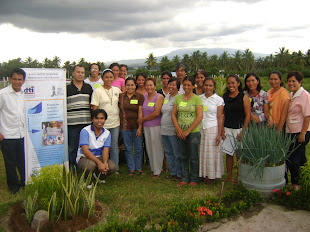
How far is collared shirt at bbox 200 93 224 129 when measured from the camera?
4672mm

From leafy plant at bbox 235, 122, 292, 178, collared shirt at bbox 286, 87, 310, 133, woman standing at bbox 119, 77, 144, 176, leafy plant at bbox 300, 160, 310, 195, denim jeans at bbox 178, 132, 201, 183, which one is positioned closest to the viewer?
leafy plant at bbox 300, 160, 310, 195

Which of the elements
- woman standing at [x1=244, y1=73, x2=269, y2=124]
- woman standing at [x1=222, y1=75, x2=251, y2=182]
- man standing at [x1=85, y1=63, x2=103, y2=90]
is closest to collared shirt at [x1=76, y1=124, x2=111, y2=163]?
man standing at [x1=85, y1=63, x2=103, y2=90]

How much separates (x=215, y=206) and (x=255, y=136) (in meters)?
1.21

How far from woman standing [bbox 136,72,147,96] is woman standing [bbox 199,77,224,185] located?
4.24 ft

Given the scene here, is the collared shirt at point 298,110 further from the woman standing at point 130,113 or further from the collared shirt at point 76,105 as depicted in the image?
the collared shirt at point 76,105

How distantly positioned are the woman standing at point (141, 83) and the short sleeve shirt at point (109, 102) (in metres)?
0.50

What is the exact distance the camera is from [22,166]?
15.6ft

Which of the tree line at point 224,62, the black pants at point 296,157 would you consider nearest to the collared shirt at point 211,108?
the black pants at point 296,157

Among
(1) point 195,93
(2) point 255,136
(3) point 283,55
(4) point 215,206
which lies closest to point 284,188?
(2) point 255,136

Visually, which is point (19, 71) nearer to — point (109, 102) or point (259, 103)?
point (109, 102)

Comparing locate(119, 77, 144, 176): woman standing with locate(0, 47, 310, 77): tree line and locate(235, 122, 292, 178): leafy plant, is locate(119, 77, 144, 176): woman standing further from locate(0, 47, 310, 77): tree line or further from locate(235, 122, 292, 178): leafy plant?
locate(0, 47, 310, 77): tree line

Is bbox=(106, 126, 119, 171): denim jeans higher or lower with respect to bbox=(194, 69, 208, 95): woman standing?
lower

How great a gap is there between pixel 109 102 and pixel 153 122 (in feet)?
3.01

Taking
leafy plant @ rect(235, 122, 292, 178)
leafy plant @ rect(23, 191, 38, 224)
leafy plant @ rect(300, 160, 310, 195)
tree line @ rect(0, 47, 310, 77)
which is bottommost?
leafy plant @ rect(23, 191, 38, 224)
